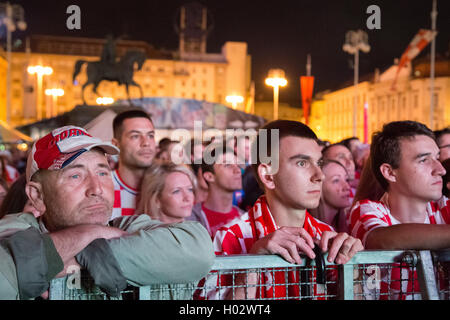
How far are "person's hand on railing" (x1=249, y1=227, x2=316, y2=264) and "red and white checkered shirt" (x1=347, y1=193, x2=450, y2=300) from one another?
384 mm

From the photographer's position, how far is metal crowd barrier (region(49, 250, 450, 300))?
162cm

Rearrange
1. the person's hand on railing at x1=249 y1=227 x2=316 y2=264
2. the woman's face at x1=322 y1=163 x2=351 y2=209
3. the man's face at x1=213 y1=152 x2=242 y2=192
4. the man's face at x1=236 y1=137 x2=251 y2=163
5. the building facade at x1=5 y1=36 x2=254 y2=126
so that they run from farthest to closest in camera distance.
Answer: the building facade at x1=5 y1=36 x2=254 y2=126 → the man's face at x1=236 y1=137 x2=251 y2=163 → the man's face at x1=213 y1=152 x2=242 y2=192 → the woman's face at x1=322 y1=163 x2=351 y2=209 → the person's hand on railing at x1=249 y1=227 x2=316 y2=264

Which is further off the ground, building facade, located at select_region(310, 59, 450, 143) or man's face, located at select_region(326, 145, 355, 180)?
building facade, located at select_region(310, 59, 450, 143)

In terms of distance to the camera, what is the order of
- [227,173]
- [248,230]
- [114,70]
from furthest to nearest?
[114,70]
[227,173]
[248,230]

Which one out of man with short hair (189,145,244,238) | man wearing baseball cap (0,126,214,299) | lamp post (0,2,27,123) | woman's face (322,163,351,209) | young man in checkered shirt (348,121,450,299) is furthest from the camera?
lamp post (0,2,27,123)

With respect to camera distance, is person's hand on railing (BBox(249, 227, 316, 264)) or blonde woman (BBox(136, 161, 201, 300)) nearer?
person's hand on railing (BBox(249, 227, 316, 264))

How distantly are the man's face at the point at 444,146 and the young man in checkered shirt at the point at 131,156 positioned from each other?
2.81 meters

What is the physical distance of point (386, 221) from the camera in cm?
262

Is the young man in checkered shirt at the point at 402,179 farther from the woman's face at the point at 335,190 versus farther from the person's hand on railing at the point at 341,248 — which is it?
the woman's face at the point at 335,190

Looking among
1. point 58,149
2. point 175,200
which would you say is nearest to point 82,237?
point 58,149

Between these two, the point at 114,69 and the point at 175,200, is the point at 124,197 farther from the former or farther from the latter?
the point at 114,69

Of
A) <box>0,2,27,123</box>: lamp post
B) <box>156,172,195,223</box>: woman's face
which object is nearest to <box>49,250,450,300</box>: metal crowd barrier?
<box>156,172,195,223</box>: woman's face

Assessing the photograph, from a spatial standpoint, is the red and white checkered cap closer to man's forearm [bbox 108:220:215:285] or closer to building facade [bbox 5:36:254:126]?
man's forearm [bbox 108:220:215:285]

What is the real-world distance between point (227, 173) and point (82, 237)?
357 centimetres
